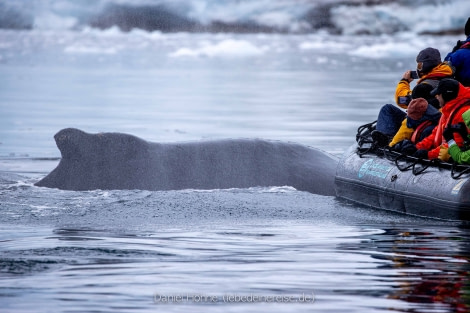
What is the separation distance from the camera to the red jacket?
10.7 meters

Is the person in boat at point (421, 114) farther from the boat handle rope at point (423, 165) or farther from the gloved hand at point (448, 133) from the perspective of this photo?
the gloved hand at point (448, 133)

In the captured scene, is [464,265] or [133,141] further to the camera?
[133,141]

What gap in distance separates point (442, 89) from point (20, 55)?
67.4 metres

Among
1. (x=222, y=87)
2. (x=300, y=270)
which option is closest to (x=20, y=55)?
(x=222, y=87)

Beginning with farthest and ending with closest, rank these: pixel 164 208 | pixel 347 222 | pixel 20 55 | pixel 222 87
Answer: pixel 20 55, pixel 222 87, pixel 164 208, pixel 347 222

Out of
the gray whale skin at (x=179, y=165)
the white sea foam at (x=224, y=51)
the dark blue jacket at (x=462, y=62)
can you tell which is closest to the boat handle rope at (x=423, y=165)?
the dark blue jacket at (x=462, y=62)

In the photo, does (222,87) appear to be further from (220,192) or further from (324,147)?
(220,192)

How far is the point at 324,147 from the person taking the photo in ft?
60.8

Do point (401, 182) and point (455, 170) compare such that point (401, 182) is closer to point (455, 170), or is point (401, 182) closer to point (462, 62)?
point (455, 170)

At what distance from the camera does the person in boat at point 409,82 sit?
1152 centimetres

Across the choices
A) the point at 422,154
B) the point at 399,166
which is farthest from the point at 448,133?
the point at 399,166

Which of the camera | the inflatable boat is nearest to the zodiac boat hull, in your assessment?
the inflatable boat

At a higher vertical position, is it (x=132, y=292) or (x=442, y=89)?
(x=442, y=89)

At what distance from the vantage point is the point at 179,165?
43.2 ft
